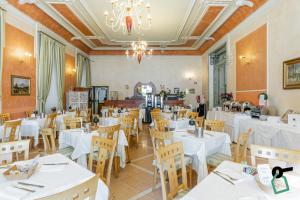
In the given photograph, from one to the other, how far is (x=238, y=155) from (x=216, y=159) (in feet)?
1.20

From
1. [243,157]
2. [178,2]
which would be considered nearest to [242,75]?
[178,2]

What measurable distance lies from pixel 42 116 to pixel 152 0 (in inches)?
193

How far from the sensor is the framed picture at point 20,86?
6.37m

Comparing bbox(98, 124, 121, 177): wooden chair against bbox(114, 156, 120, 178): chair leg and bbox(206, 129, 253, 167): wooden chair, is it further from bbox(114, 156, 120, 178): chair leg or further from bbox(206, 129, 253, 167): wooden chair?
bbox(206, 129, 253, 167): wooden chair

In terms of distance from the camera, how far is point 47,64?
26.8 feet

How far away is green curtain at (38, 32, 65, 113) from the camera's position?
304 inches

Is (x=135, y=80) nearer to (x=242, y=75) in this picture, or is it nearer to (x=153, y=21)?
(x=153, y=21)

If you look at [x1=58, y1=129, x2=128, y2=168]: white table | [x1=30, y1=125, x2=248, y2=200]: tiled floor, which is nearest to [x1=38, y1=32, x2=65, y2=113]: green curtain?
[x1=30, y1=125, x2=248, y2=200]: tiled floor

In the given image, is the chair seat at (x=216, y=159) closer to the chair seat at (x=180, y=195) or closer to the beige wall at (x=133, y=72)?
the chair seat at (x=180, y=195)

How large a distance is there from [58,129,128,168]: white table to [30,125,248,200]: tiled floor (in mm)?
327

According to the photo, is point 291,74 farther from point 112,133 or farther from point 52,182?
point 52,182

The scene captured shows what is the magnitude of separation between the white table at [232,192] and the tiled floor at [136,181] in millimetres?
1768

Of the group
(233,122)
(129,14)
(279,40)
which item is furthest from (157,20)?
(233,122)

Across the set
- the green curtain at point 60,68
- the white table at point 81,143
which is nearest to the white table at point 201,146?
the white table at point 81,143
